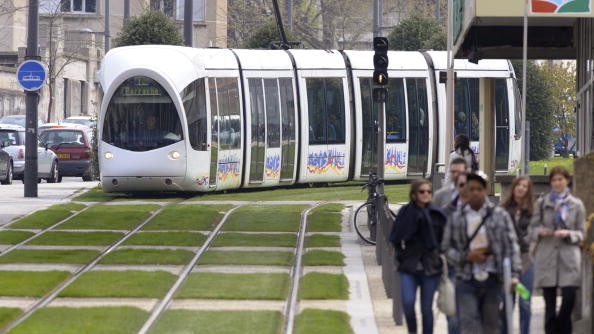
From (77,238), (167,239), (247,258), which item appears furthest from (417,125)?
(247,258)

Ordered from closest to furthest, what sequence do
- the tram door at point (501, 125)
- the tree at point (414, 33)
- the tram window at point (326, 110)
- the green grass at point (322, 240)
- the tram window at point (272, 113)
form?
the green grass at point (322, 240) → the tram window at point (272, 113) → the tram window at point (326, 110) → the tram door at point (501, 125) → the tree at point (414, 33)

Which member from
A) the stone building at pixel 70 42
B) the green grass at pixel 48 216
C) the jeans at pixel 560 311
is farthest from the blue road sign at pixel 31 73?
the stone building at pixel 70 42

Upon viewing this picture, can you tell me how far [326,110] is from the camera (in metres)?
36.5

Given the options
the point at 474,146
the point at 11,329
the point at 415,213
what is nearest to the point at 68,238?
the point at 11,329

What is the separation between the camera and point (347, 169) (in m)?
37.2

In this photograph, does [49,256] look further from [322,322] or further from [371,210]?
[322,322]

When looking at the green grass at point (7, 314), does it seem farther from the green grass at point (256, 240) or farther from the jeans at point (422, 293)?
the green grass at point (256, 240)

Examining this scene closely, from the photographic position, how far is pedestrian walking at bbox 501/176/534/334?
12906 mm

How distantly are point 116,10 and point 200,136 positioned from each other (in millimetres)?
53803

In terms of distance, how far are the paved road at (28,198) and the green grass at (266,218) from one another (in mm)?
3654

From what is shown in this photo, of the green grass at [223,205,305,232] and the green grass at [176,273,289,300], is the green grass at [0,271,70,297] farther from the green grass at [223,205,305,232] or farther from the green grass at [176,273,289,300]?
the green grass at [223,205,305,232]

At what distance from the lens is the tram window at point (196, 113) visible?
3247 cm

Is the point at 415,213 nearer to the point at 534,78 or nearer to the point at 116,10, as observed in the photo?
the point at 534,78

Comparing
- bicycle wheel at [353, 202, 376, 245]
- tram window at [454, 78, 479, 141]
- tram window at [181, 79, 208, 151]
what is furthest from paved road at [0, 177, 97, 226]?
tram window at [454, 78, 479, 141]
